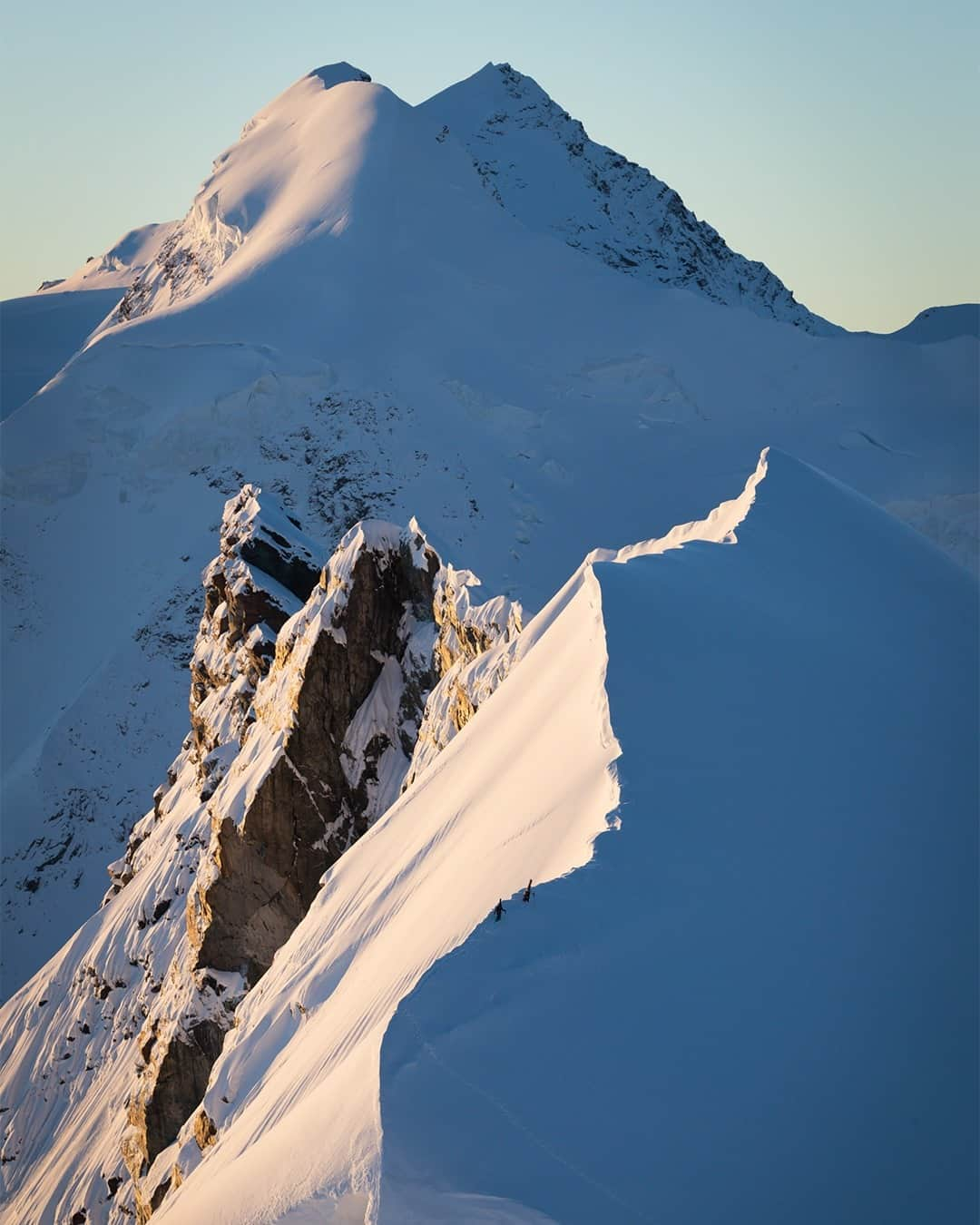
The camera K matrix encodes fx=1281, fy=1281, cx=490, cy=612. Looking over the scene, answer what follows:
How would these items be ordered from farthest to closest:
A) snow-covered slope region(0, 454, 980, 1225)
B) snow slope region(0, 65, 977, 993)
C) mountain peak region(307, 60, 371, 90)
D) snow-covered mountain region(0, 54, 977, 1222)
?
1. mountain peak region(307, 60, 371, 90)
2. snow slope region(0, 65, 977, 993)
3. snow-covered mountain region(0, 54, 977, 1222)
4. snow-covered slope region(0, 454, 980, 1225)

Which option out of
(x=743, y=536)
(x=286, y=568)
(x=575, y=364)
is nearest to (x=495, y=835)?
(x=743, y=536)

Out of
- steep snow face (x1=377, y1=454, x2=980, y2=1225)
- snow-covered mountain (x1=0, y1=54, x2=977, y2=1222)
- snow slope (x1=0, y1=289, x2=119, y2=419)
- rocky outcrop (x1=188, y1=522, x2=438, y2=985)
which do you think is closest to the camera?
steep snow face (x1=377, y1=454, x2=980, y2=1225)

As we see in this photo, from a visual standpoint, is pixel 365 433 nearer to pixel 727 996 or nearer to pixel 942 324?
pixel 942 324

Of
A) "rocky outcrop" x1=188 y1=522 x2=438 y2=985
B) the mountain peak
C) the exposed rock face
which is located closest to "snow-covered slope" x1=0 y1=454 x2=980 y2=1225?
the exposed rock face

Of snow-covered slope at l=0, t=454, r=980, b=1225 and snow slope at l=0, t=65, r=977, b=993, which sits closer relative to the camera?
snow-covered slope at l=0, t=454, r=980, b=1225

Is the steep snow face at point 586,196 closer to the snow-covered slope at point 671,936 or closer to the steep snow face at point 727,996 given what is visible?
the snow-covered slope at point 671,936

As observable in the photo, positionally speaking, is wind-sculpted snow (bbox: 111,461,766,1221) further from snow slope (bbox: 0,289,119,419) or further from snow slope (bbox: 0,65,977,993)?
snow slope (bbox: 0,289,119,419)

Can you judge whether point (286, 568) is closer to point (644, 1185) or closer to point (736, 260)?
point (644, 1185)
